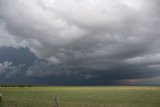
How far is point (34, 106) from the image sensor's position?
101 ft

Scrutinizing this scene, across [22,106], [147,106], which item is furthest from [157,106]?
[22,106]

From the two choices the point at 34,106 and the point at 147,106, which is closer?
the point at 34,106

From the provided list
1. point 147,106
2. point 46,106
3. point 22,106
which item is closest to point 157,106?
point 147,106

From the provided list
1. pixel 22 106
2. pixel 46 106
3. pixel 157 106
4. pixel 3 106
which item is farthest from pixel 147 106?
pixel 3 106

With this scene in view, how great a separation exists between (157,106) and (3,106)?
22.4 metres

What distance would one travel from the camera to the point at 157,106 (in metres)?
38.9

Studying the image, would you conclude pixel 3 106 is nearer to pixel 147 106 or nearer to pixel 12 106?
pixel 12 106

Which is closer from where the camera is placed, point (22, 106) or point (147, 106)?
point (22, 106)

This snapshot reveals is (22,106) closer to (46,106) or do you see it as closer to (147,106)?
(46,106)

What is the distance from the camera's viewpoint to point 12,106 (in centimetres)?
3002

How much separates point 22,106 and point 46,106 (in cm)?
283

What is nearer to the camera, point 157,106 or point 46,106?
point 46,106

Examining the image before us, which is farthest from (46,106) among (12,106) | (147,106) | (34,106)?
(147,106)

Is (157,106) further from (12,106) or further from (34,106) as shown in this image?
(12,106)
